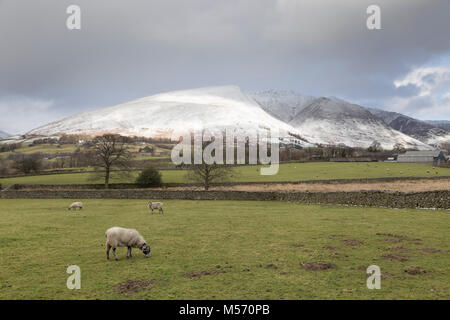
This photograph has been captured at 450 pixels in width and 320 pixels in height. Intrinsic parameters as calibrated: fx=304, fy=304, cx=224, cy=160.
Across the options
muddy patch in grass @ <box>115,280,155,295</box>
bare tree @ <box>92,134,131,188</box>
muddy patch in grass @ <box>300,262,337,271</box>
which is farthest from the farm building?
muddy patch in grass @ <box>115,280,155,295</box>

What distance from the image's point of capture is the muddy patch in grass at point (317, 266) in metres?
12.5

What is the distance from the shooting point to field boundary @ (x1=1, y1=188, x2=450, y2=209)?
31950mm

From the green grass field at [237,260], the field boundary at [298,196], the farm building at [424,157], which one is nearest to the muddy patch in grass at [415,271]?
the green grass field at [237,260]

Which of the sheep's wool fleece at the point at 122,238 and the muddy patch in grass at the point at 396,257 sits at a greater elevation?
the sheep's wool fleece at the point at 122,238

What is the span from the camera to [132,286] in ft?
35.4

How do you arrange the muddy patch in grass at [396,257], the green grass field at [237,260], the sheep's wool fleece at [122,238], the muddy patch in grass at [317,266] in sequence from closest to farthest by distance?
the green grass field at [237,260] < the muddy patch in grass at [317,266] < the muddy patch in grass at [396,257] < the sheep's wool fleece at [122,238]

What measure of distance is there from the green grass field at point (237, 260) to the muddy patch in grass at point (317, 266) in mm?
256

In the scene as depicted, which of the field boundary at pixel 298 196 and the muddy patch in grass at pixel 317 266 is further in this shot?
the field boundary at pixel 298 196

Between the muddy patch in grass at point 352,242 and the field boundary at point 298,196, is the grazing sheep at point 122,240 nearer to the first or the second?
the muddy patch in grass at point 352,242

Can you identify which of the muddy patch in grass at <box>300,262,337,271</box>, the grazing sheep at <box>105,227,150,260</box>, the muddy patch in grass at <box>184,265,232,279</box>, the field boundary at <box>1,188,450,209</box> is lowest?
the field boundary at <box>1,188,450,209</box>

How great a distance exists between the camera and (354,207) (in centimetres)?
3506

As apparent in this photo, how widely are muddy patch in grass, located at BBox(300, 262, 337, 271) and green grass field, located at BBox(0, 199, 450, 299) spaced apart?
26 cm

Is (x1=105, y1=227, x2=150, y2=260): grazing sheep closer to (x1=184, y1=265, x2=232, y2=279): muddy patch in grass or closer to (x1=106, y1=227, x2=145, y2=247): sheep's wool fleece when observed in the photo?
(x1=106, y1=227, x2=145, y2=247): sheep's wool fleece
